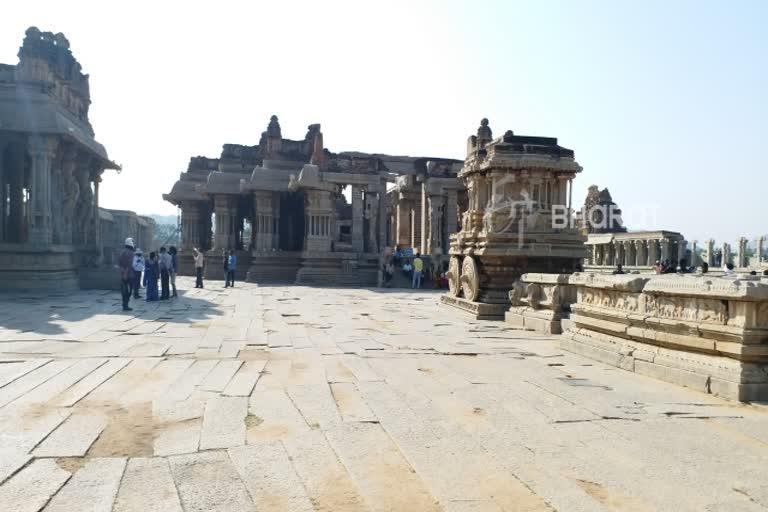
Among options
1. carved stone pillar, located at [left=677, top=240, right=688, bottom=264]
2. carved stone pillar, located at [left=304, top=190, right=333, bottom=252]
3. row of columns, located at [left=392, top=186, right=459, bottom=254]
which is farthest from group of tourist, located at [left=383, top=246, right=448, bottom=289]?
carved stone pillar, located at [left=677, top=240, right=688, bottom=264]

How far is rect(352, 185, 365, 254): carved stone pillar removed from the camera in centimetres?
2367

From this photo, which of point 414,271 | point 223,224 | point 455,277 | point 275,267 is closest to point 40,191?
point 275,267

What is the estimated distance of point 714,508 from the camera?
244cm

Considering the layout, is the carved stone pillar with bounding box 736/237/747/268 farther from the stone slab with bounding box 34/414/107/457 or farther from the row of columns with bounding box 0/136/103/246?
the stone slab with bounding box 34/414/107/457

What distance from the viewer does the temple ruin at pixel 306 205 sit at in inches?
848

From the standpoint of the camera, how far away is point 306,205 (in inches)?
843

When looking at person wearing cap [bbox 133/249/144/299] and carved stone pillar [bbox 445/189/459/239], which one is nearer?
person wearing cap [bbox 133/249/144/299]

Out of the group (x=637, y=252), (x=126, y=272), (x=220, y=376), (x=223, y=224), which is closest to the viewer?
(x=220, y=376)

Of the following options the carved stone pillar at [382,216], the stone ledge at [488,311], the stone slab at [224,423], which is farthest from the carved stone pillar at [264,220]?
the stone slab at [224,423]

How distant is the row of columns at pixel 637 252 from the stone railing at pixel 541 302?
2005cm

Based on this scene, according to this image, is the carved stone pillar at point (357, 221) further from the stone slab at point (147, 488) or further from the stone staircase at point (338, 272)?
the stone slab at point (147, 488)

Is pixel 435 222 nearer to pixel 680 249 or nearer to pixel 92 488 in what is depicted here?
pixel 680 249

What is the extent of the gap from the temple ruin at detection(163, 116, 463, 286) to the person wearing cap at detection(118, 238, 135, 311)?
9807mm

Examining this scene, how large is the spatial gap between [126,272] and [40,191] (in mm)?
5781
